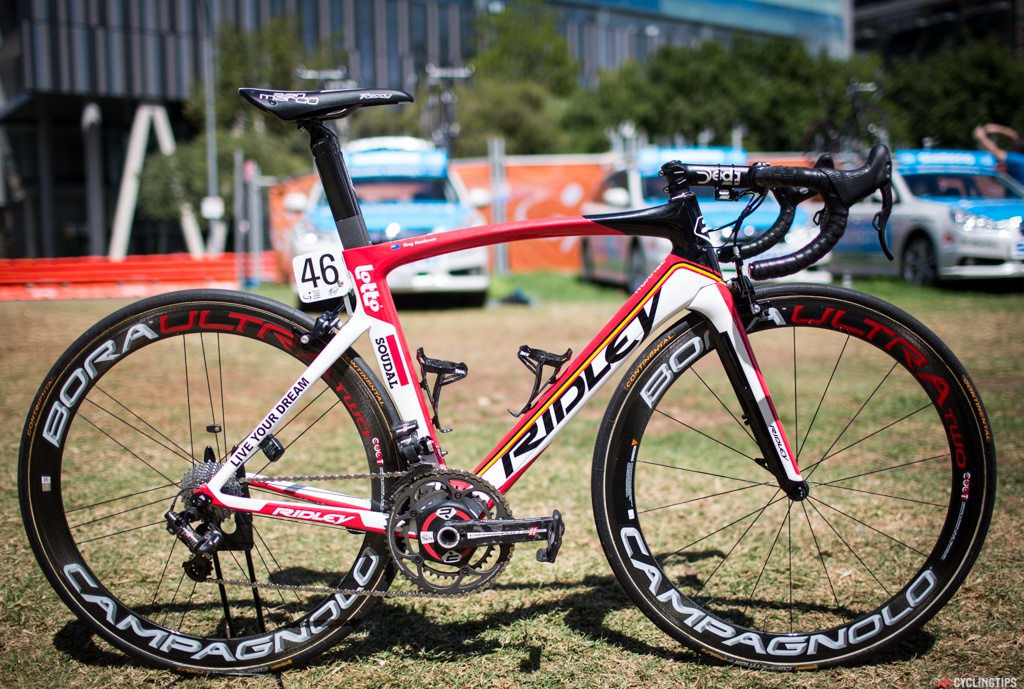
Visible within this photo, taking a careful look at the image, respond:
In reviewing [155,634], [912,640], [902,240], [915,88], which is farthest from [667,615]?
[915,88]

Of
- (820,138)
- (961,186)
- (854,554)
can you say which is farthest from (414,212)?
(820,138)

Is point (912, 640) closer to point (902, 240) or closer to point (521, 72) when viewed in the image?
point (902, 240)

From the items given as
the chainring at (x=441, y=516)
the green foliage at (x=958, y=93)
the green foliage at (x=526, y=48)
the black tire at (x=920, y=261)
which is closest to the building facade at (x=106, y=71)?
the green foliage at (x=526, y=48)

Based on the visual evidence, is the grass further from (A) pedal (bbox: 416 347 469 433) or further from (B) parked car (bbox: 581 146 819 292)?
(B) parked car (bbox: 581 146 819 292)

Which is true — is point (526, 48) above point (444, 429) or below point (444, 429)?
above

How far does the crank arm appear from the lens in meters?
2.40

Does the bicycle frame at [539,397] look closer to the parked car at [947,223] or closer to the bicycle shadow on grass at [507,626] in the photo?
the bicycle shadow on grass at [507,626]

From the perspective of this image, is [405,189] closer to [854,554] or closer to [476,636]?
[854,554]

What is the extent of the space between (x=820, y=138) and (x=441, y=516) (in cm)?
1676

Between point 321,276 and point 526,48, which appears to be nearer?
point 321,276

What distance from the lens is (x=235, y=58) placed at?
35.0m

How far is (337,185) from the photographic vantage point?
8.10ft

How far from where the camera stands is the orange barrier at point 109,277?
14.5 m

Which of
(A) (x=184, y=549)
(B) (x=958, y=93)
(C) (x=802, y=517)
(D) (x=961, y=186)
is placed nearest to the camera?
(A) (x=184, y=549)
